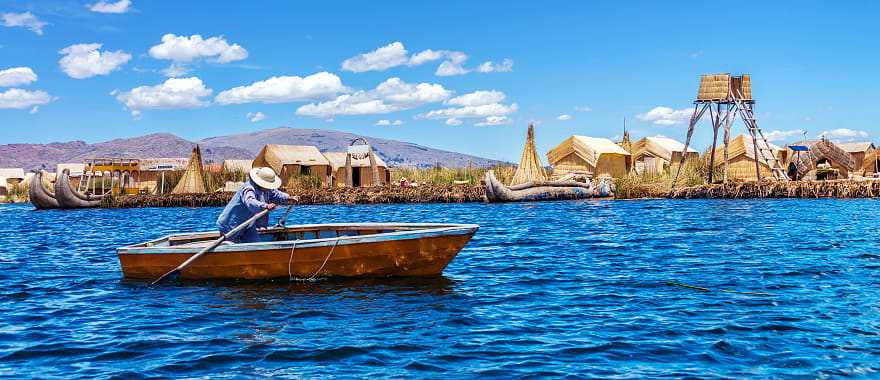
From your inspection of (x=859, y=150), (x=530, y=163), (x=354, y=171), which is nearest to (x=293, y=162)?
(x=354, y=171)

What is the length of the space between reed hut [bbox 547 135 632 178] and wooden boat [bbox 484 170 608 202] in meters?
5.30

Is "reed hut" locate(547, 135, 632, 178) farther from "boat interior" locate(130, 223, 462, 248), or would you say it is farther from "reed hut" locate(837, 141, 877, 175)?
"boat interior" locate(130, 223, 462, 248)

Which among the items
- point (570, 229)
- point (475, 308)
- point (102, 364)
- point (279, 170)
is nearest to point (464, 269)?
point (475, 308)

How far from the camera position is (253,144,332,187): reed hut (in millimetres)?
50562

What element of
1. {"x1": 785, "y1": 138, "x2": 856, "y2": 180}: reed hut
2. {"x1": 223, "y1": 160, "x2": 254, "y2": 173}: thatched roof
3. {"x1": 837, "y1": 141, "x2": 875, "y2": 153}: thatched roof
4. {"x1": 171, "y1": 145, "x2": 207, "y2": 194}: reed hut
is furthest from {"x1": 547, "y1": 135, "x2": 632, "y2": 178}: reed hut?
{"x1": 223, "y1": 160, "x2": 254, "y2": 173}: thatched roof

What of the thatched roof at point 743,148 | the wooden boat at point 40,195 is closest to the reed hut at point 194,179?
the wooden boat at point 40,195

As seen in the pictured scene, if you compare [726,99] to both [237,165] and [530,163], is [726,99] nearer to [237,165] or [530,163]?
[530,163]

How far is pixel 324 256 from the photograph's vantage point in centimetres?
1233

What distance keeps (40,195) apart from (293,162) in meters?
14.0

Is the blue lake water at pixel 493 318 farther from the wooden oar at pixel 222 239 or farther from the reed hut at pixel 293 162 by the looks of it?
the reed hut at pixel 293 162

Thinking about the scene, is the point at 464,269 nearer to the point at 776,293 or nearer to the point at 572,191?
the point at 776,293

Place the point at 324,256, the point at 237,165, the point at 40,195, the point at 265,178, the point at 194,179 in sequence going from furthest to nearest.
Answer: the point at 237,165 < the point at 194,179 < the point at 40,195 < the point at 265,178 < the point at 324,256

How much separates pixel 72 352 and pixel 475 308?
14.9ft

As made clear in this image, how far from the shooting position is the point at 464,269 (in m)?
14.1
